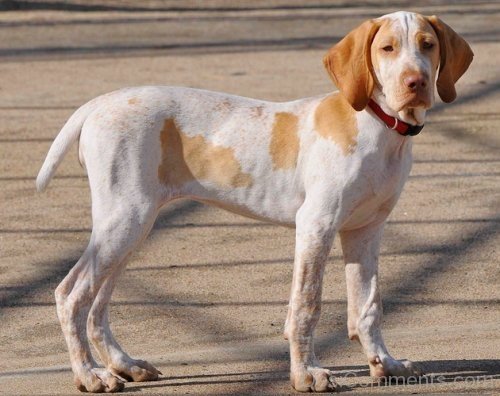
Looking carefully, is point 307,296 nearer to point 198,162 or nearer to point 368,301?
point 368,301

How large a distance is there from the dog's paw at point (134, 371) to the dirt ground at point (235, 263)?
0.16ft

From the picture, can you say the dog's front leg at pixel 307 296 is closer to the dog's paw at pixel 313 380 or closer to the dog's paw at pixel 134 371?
the dog's paw at pixel 313 380

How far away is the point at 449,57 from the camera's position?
4629 millimetres

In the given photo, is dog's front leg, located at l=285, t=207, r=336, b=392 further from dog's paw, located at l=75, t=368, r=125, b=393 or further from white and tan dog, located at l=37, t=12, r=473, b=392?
dog's paw, located at l=75, t=368, r=125, b=393

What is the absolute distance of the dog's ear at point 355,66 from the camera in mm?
4547

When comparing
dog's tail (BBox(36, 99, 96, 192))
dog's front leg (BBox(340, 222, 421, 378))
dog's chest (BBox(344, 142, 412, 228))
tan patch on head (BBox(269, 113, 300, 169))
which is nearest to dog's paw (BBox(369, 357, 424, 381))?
dog's front leg (BBox(340, 222, 421, 378))

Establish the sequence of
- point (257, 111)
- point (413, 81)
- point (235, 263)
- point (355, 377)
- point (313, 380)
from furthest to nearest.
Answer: point (235, 263) < point (355, 377) < point (257, 111) < point (313, 380) < point (413, 81)

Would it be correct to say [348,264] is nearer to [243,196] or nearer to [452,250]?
[243,196]

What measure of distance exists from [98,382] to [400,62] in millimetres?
1542

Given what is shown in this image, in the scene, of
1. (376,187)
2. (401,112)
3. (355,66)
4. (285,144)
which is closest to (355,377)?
(376,187)

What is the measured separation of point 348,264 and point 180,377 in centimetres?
75

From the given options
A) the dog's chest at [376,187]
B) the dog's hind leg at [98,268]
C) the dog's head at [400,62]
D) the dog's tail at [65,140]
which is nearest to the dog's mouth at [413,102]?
the dog's head at [400,62]

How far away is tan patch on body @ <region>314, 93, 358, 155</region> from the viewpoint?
15.1 feet

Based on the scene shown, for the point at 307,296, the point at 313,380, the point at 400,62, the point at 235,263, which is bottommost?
the point at 235,263
